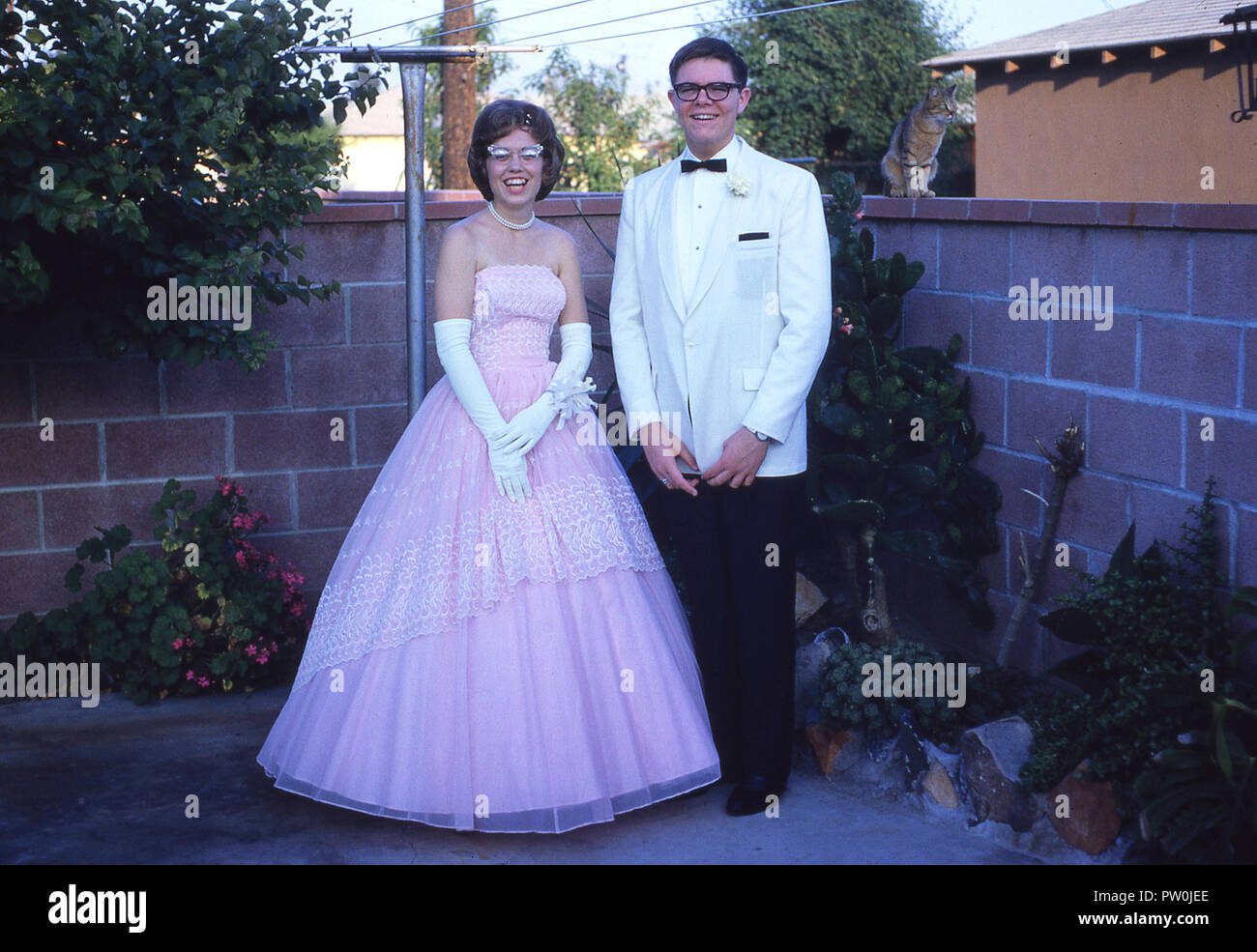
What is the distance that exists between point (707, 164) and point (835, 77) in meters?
18.8

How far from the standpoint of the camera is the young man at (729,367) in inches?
135

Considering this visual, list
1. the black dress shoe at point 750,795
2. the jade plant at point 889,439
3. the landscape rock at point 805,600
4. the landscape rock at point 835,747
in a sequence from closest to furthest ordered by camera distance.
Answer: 1. the black dress shoe at point 750,795
2. the landscape rock at point 835,747
3. the jade plant at point 889,439
4. the landscape rock at point 805,600

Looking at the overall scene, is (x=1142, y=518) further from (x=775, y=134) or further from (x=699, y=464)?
(x=775, y=134)

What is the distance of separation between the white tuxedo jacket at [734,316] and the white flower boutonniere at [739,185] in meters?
0.01

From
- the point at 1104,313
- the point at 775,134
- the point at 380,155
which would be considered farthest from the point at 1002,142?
the point at 380,155

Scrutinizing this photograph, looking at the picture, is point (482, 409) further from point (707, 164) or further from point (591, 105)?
point (591, 105)

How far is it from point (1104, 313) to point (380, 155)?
99.0ft

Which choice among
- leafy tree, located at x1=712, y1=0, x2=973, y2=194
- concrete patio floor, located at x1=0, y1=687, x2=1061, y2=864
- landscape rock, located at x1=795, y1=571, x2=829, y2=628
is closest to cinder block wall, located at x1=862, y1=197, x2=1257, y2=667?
landscape rock, located at x1=795, y1=571, x2=829, y2=628

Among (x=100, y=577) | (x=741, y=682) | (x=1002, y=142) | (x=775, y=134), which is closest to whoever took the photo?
(x=741, y=682)

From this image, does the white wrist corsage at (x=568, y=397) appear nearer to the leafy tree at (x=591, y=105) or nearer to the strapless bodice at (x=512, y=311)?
the strapless bodice at (x=512, y=311)

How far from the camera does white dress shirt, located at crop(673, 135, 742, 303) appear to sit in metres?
3.51
